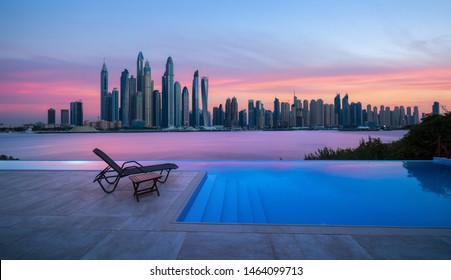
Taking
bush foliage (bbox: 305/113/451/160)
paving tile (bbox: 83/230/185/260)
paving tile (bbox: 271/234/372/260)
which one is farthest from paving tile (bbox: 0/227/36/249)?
bush foliage (bbox: 305/113/451/160)

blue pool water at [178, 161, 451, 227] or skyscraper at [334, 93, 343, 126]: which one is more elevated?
skyscraper at [334, 93, 343, 126]

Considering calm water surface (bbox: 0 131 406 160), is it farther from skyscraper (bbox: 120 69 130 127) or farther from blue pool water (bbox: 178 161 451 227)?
skyscraper (bbox: 120 69 130 127)

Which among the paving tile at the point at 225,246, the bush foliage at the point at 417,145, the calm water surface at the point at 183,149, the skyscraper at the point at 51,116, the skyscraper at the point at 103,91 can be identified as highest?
the skyscraper at the point at 103,91

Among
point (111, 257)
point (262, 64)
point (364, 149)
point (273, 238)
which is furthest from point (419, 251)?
point (262, 64)

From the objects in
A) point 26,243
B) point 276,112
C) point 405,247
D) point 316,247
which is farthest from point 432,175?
point 276,112

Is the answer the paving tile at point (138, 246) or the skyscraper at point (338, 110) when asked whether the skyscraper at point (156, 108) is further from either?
the paving tile at point (138, 246)

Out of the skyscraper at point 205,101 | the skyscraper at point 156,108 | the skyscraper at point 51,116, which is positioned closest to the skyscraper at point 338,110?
the skyscraper at point 205,101
